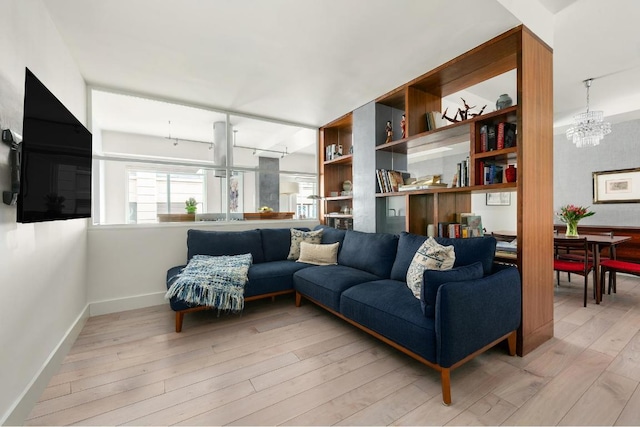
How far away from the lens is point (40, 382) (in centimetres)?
162

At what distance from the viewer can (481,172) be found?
234 centimetres

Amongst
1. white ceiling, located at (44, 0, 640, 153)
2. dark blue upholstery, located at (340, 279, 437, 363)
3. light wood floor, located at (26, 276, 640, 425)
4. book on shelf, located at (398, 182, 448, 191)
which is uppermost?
white ceiling, located at (44, 0, 640, 153)

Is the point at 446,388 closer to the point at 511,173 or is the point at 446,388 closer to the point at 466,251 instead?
the point at 466,251

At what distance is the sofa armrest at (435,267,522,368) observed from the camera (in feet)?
5.09

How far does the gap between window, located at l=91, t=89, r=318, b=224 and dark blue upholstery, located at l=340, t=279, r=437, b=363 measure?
7.60ft

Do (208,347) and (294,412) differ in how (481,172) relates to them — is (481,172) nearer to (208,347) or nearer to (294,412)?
(294,412)

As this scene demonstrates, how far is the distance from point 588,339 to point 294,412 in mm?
2478

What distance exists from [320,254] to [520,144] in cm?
219

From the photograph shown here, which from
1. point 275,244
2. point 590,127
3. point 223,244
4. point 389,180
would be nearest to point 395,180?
point 389,180

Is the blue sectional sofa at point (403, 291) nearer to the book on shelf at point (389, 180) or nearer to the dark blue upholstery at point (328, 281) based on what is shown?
the dark blue upholstery at point (328, 281)

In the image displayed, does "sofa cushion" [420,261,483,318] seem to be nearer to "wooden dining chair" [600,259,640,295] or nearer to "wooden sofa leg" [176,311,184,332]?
"wooden sofa leg" [176,311,184,332]

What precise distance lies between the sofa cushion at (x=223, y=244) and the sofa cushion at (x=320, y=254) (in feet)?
1.84

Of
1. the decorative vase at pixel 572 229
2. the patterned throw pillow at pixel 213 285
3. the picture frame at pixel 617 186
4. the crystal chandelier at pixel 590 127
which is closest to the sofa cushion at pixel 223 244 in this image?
the patterned throw pillow at pixel 213 285

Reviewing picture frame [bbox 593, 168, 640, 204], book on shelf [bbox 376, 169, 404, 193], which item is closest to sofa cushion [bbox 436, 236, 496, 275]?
book on shelf [bbox 376, 169, 404, 193]
